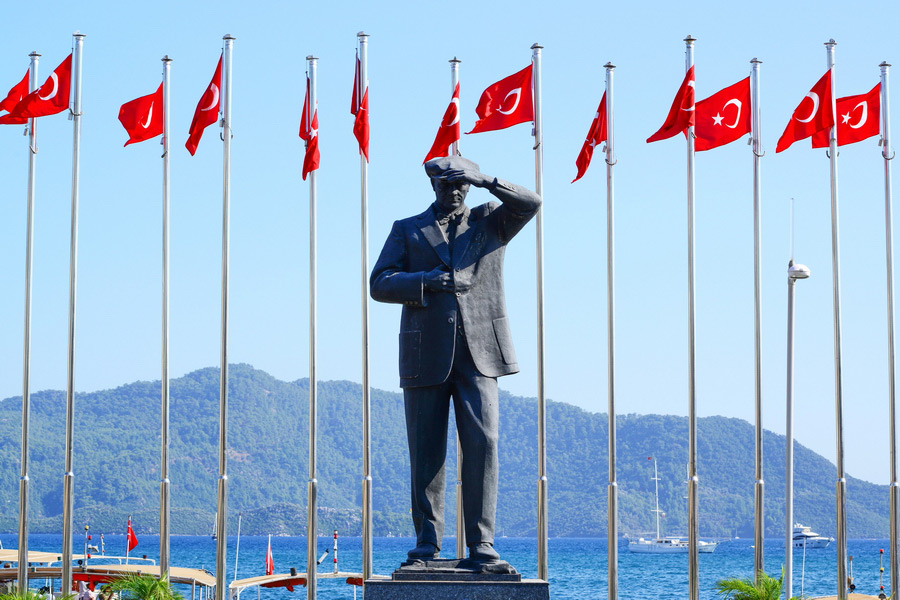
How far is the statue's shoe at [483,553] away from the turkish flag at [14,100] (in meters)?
15.2

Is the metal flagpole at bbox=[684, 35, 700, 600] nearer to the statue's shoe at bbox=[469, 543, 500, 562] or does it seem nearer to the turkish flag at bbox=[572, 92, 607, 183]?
the turkish flag at bbox=[572, 92, 607, 183]

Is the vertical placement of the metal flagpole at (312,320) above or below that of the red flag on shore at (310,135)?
below

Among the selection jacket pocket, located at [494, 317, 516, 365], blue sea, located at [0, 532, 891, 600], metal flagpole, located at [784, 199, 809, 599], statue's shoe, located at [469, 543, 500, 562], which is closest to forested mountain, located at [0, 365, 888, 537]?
blue sea, located at [0, 532, 891, 600]

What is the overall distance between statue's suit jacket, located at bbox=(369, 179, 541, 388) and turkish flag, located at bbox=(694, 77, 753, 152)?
11397 mm

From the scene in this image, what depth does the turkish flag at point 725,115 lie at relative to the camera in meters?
22.5

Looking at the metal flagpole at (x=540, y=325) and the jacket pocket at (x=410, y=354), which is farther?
the metal flagpole at (x=540, y=325)

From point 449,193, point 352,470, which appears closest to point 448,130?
point 449,193

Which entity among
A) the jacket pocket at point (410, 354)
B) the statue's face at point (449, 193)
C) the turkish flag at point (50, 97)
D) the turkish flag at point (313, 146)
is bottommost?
the jacket pocket at point (410, 354)

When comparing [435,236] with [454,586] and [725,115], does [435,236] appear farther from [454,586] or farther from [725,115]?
[725,115]

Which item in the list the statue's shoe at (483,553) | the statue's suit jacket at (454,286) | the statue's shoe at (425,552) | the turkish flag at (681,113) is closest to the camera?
the statue's shoe at (483,553)

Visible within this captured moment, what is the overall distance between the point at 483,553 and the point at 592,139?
1278 cm

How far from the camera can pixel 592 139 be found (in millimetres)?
22750

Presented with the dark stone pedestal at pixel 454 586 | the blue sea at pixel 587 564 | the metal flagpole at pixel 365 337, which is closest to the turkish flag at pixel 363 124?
the metal flagpole at pixel 365 337

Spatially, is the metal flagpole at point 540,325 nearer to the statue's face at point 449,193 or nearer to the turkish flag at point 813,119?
the turkish flag at point 813,119
